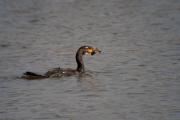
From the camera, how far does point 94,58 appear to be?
66.7ft

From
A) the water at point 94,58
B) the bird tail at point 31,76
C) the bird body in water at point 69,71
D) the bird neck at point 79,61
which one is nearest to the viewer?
the water at point 94,58

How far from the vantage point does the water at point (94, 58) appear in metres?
15.0

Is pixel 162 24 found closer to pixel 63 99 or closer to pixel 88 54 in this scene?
pixel 88 54

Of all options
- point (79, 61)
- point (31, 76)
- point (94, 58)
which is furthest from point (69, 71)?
point (94, 58)

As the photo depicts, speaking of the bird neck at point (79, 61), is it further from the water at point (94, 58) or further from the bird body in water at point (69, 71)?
the water at point (94, 58)

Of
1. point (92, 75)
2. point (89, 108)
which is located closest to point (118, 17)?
point (92, 75)

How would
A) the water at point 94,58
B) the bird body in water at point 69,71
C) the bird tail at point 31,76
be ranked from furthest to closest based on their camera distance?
1. the bird body in water at point 69,71
2. the bird tail at point 31,76
3. the water at point 94,58

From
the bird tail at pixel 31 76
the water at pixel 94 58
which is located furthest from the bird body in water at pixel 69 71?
the water at pixel 94 58

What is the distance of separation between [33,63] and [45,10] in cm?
636

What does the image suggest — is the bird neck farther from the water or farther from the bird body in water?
the water

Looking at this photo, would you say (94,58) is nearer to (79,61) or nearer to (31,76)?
(79,61)

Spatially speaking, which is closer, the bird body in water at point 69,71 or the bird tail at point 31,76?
the bird tail at point 31,76

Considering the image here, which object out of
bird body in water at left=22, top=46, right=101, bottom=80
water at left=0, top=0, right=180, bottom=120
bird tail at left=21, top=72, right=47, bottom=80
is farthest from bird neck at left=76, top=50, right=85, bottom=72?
bird tail at left=21, top=72, right=47, bottom=80

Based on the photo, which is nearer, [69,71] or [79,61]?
[69,71]
